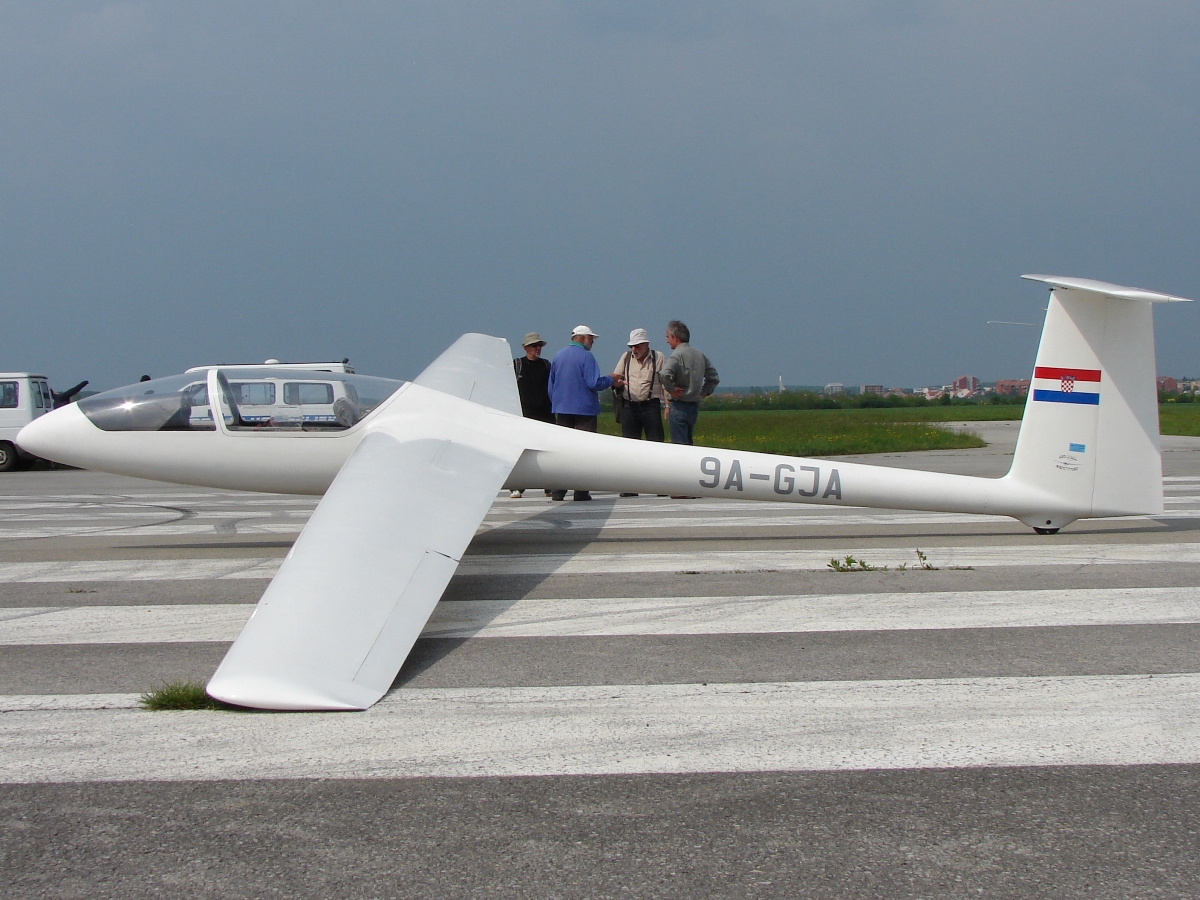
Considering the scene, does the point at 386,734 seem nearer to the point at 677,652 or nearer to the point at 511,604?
the point at 677,652

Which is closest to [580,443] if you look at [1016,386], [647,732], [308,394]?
[308,394]

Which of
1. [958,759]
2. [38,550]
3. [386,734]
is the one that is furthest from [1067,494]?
[38,550]

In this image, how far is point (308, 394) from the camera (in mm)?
7738

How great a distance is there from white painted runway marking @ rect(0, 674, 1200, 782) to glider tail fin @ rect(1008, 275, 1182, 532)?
12.0 ft

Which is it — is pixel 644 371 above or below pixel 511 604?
above

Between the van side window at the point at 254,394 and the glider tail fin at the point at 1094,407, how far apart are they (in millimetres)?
6001

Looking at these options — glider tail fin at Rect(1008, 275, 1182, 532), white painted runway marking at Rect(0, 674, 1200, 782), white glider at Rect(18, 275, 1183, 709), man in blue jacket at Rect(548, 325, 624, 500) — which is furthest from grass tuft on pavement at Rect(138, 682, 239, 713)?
man in blue jacket at Rect(548, 325, 624, 500)

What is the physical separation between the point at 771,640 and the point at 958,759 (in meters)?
1.59

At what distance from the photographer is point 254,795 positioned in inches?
117

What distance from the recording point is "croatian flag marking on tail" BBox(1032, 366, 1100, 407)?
7.27 metres

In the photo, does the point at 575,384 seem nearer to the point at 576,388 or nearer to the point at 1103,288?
the point at 576,388

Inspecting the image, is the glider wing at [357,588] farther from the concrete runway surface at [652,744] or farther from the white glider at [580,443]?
the white glider at [580,443]

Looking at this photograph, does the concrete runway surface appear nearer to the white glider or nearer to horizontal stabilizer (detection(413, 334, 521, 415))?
the white glider

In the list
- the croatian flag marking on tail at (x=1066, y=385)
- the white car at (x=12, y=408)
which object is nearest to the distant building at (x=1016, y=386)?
the croatian flag marking on tail at (x=1066, y=385)
